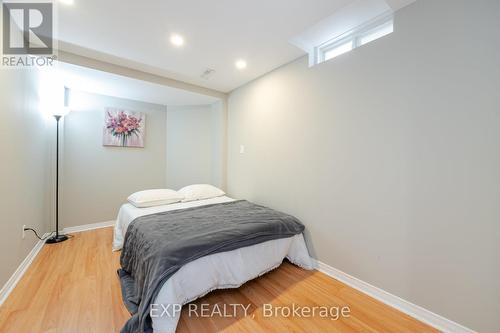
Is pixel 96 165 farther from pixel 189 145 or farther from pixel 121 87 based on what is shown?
pixel 189 145

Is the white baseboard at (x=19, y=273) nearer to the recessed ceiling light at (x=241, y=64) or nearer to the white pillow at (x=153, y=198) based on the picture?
the white pillow at (x=153, y=198)

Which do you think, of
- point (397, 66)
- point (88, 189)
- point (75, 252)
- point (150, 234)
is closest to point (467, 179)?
point (397, 66)

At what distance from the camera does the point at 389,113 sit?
170 cm

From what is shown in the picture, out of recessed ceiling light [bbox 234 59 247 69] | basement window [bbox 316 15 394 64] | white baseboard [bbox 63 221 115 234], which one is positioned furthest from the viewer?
white baseboard [bbox 63 221 115 234]

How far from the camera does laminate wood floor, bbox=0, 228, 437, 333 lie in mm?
1429

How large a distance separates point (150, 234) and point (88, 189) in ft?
7.81

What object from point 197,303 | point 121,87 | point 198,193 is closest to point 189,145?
point 198,193

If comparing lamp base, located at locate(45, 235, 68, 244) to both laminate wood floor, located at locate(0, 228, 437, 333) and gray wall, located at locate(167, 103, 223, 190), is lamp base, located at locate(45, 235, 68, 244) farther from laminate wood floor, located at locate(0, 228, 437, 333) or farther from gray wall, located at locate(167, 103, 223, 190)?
gray wall, located at locate(167, 103, 223, 190)

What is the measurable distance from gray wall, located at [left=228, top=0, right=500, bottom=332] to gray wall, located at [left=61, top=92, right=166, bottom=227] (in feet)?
9.62

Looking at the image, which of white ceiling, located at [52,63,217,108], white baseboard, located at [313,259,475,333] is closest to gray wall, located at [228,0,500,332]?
white baseboard, located at [313,259,475,333]

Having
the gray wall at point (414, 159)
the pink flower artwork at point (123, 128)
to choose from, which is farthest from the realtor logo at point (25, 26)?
the gray wall at point (414, 159)

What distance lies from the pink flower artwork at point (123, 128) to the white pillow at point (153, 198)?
129cm

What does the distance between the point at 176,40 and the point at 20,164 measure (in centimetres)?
199

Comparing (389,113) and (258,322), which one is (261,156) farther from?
(258,322)
